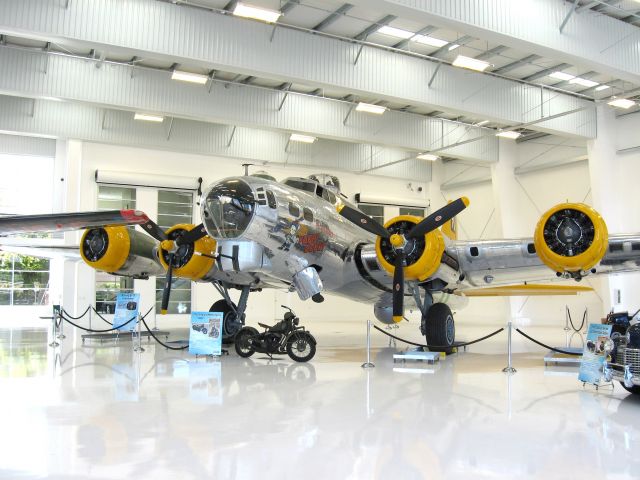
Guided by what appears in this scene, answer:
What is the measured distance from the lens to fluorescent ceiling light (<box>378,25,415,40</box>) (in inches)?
616

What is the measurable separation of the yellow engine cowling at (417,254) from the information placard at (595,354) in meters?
3.10

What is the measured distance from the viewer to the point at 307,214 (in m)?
11.2

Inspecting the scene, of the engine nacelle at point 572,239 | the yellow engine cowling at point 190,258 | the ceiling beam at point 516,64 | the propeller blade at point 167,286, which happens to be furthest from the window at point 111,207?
the engine nacelle at point 572,239

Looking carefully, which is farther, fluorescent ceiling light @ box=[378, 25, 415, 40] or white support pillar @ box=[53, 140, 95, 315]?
white support pillar @ box=[53, 140, 95, 315]

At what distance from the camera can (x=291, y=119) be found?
66.9 ft

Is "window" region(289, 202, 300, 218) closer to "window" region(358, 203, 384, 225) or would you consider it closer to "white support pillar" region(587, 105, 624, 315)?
"white support pillar" region(587, 105, 624, 315)

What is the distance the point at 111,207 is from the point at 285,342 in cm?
1449

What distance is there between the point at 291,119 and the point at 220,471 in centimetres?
1707

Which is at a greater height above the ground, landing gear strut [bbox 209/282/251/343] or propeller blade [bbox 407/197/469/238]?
propeller blade [bbox 407/197/469/238]

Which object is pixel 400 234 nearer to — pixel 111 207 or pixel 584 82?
pixel 584 82

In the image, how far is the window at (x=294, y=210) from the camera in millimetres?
10742

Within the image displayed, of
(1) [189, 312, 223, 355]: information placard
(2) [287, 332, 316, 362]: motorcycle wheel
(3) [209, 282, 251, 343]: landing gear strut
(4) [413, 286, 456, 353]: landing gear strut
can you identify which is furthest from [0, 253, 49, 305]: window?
(4) [413, 286, 456, 353]: landing gear strut

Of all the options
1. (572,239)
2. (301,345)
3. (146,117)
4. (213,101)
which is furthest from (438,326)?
(146,117)

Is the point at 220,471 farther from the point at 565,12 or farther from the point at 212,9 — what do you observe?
the point at 565,12
